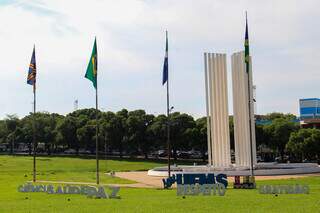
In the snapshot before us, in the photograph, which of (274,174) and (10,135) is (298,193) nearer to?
(274,174)

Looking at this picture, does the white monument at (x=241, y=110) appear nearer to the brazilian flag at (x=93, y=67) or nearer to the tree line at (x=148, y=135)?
the brazilian flag at (x=93, y=67)

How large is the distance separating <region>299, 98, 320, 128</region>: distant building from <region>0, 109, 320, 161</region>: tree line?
9.35 feet

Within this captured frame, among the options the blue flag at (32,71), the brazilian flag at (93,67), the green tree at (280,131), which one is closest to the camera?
the brazilian flag at (93,67)

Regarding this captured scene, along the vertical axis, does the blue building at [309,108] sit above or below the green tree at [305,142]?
above

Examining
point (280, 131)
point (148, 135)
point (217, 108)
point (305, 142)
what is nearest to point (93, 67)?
point (217, 108)

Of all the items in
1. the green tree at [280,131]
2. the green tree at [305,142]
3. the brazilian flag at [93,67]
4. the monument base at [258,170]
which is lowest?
the monument base at [258,170]

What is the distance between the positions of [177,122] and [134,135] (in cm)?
916

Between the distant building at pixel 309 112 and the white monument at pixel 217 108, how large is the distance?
53.3 metres

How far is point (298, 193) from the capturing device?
29.8 meters

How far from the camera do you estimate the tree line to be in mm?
89000

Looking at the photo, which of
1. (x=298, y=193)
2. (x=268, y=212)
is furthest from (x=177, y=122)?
(x=268, y=212)

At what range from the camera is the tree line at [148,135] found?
89.0 m

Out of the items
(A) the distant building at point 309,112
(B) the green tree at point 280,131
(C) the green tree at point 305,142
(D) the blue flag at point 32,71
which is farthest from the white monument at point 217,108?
(A) the distant building at point 309,112

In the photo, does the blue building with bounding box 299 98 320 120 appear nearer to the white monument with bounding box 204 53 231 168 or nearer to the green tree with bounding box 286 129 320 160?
the green tree with bounding box 286 129 320 160
